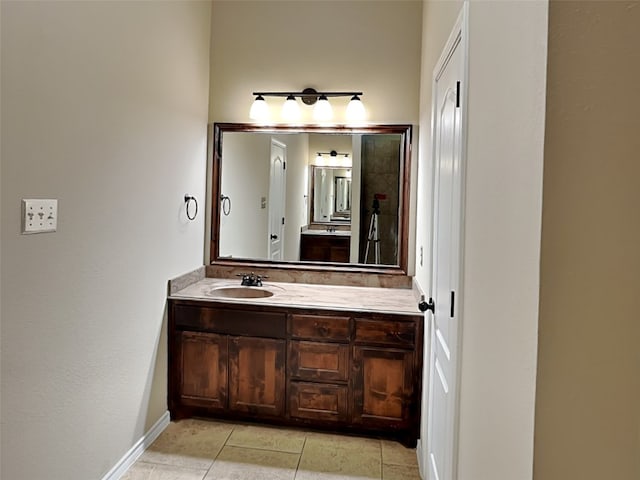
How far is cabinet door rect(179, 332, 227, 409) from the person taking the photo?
2.75 meters

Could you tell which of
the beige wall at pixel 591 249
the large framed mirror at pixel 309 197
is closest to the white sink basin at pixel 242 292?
the large framed mirror at pixel 309 197

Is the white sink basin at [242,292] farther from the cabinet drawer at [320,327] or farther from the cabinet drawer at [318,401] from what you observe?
the cabinet drawer at [318,401]

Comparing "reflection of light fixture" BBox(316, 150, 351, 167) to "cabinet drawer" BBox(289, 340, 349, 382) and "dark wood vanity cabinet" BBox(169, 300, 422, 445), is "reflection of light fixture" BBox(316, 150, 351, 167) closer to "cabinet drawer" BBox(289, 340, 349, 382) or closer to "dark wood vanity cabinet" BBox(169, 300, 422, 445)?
"dark wood vanity cabinet" BBox(169, 300, 422, 445)

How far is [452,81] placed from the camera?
5.68ft

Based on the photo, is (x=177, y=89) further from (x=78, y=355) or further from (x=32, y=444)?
(x=32, y=444)

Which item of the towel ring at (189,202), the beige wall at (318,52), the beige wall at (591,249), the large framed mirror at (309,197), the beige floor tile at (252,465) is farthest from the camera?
the large framed mirror at (309,197)

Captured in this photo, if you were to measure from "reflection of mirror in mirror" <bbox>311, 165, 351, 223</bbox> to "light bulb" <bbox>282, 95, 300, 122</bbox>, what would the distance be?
0.37 meters

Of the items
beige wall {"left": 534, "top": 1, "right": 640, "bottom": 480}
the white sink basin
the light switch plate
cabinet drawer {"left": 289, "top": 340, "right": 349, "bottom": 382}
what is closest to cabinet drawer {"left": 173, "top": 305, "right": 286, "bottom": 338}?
cabinet drawer {"left": 289, "top": 340, "right": 349, "bottom": 382}

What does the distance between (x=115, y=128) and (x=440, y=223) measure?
1.51 metres

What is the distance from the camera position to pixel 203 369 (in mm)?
2771

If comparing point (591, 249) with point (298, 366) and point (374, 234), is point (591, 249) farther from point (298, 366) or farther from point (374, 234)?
point (374, 234)

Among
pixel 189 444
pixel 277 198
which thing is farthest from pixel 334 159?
pixel 189 444

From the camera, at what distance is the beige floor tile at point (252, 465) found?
7.59ft

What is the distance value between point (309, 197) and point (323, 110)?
619mm
